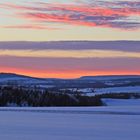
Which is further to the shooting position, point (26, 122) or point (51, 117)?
point (51, 117)

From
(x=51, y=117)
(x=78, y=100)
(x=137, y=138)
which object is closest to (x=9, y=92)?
(x=78, y=100)

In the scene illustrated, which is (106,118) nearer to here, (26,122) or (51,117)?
(51,117)

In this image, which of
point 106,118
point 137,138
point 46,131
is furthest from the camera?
point 106,118

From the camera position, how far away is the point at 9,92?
4450cm

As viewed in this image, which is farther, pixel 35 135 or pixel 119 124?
pixel 119 124

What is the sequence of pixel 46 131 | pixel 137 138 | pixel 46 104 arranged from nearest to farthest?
pixel 137 138 → pixel 46 131 → pixel 46 104

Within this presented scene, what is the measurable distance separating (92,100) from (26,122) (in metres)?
25.3

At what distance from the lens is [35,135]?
19.7 metres

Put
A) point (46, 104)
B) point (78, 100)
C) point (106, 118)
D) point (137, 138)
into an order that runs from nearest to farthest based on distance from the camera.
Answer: point (137, 138)
point (106, 118)
point (46, 104)
point (78, 100)

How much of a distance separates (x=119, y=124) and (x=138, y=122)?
1181mm

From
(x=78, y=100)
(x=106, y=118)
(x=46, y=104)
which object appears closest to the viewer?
(x=106, y=118)

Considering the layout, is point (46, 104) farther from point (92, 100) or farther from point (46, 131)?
point (46, 131)

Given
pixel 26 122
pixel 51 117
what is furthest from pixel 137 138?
pixel 51 117

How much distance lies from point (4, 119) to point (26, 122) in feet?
4.89
